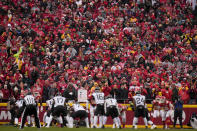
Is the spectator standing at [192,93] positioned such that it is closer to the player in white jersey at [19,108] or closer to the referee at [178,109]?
the referee at [178,109]

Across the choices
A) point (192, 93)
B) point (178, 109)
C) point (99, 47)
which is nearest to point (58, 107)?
point (178, 109)

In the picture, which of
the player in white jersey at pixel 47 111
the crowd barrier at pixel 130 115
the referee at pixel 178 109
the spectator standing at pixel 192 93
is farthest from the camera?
the spectator standing at pixel 192 93

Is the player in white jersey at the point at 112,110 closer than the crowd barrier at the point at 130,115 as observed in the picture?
Yes

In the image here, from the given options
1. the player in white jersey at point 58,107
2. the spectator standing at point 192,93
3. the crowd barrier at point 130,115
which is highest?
the spectator standing at point 192,93

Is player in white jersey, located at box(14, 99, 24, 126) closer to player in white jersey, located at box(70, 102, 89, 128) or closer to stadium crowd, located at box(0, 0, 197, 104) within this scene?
stadium crowd, located at box(0, 0, 197, 104)

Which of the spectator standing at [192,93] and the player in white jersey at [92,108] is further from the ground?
the spectator standing at [192,93]

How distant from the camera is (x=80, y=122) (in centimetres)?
2222

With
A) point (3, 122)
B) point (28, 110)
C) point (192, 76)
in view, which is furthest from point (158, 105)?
point (3, 122)

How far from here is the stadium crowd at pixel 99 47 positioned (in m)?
23.8

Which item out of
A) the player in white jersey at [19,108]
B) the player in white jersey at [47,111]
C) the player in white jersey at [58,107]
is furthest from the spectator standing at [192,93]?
the player in white jersey at [19,108]

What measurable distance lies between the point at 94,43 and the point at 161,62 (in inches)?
183

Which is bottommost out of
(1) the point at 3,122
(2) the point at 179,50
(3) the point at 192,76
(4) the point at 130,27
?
(1) the point at 3,122

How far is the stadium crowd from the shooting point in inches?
936

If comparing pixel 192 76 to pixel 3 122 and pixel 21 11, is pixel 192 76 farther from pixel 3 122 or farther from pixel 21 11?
pixel 21 11
